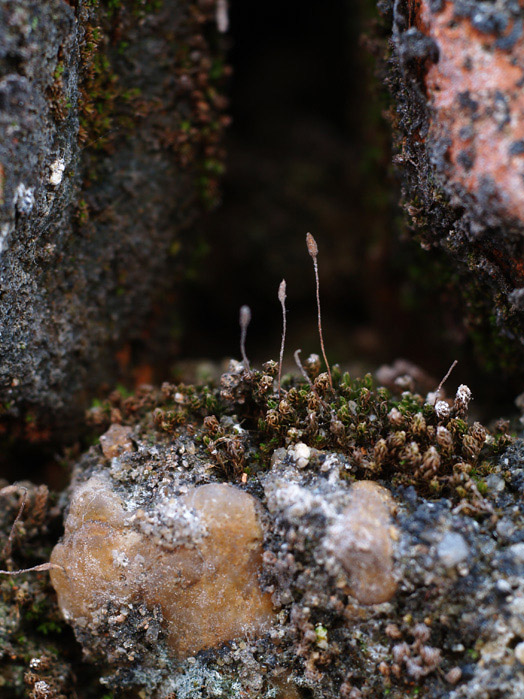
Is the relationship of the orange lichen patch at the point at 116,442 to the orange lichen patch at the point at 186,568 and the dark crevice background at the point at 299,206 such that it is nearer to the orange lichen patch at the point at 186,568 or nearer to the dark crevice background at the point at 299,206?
the orange lichen patch at the point at 186,568

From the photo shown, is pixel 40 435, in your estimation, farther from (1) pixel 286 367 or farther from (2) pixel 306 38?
(2) pixel 306 38

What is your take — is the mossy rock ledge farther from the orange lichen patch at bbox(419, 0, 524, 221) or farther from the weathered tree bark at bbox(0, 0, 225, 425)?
the orange lichen patch at bbox(419, 0, 524, 221)

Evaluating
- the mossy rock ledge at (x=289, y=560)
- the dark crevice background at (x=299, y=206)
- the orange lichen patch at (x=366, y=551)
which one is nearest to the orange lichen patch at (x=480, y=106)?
the mossy rock ledge at (x=289, y=560)

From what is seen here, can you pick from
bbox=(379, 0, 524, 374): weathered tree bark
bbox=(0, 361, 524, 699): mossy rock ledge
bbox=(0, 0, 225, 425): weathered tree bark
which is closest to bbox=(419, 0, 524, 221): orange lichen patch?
bbox=(379, 0, 524, 374): weathered tree bark

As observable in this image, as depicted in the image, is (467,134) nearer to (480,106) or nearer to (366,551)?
(480,106)

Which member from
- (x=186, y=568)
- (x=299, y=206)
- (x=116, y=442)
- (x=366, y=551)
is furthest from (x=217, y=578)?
(x=299, y=206)

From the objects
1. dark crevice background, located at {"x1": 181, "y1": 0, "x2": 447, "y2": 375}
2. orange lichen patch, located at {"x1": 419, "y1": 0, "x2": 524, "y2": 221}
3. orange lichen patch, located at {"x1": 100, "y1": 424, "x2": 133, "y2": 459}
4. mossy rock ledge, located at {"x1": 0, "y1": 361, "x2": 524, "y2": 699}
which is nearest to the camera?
orange lichen patch, located at {"x1": 419, "y1": 0, "x2": 524, "y2": 221}

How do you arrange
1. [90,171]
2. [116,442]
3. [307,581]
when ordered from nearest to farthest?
1. [307,581]
2. [116,442]
3. [90,171]
